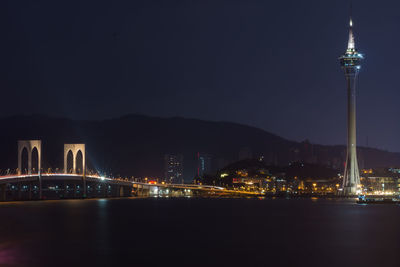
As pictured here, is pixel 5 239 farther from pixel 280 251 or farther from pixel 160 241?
pixel 280 251

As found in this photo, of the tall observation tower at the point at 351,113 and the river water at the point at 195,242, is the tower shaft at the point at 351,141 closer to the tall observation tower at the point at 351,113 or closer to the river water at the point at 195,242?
the tall observation tower at the point at 351,113

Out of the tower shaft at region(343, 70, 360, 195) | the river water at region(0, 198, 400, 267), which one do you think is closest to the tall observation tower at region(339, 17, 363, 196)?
the tower shaft at region(343, 70, 360, 195)

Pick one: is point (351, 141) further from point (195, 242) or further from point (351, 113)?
point (195, 242)

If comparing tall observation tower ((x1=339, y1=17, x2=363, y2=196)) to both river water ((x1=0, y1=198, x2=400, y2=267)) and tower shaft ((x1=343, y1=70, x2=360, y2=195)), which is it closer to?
tower shaft ((x1=343, y1=70, x2=360, y2=195))

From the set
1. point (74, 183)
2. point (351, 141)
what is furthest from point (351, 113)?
point (74, 183)

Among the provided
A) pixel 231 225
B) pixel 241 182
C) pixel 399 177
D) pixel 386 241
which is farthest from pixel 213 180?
pixel 386 241

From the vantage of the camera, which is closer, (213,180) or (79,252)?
(79,252)

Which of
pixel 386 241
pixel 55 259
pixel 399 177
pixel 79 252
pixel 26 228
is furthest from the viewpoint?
pixel 399 177

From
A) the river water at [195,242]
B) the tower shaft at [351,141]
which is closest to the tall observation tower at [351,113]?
the tower shaft at [351,141]
